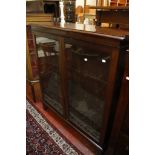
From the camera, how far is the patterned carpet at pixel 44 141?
1462 millimetres

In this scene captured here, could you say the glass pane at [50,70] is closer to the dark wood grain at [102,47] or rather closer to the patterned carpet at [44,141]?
the dark wood grain at [102,47]

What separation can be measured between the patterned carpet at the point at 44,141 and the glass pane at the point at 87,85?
0.22 m

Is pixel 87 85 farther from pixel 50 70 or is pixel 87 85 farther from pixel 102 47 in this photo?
A: pixel 50 70

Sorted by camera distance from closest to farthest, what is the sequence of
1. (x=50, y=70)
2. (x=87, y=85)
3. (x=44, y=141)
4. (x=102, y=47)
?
1. (x=102, y=47)
2. (x=87, y=85)
3. (x=44, y=141)
4. (x=50, y=70)

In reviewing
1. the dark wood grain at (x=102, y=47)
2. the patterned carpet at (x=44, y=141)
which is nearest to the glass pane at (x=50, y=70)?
the dark wood grain at (x=102, y=47)

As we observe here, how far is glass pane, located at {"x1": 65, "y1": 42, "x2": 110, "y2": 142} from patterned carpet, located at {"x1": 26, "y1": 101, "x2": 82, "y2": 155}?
22 centimetres

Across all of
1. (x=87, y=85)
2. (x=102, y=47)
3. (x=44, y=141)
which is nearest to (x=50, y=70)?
(x=87, y=85)

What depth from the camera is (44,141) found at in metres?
1.57

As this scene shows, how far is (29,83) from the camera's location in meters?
2.22

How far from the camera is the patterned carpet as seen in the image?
4.80 feet

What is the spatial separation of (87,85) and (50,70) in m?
0.55
